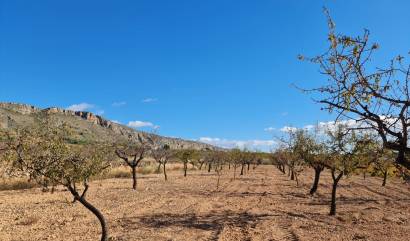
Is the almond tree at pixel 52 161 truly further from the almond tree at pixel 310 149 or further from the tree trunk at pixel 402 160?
the almond tree at pixel 310 149

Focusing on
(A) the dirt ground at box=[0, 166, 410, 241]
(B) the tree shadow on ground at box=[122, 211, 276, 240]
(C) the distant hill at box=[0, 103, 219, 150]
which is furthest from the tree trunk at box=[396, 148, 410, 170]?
(C) the distant hill at box=[0, 103, 219, 150]

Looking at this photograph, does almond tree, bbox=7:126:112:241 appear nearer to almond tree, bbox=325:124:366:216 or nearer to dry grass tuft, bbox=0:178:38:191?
almond tree, bbox=325:124:366:216

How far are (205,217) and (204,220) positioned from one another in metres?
1.03

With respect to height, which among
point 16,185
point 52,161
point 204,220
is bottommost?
point 16,185

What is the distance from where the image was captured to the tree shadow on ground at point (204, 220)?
21891 mm

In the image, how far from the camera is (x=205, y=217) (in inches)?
980

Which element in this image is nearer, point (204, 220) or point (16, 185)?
point (204, 220)

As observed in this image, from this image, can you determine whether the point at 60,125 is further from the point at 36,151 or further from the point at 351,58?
the point at 351,58

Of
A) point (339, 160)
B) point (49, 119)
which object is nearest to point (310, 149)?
point (339, 160)

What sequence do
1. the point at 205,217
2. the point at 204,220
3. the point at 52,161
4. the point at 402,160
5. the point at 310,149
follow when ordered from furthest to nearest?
the point at 310,149, the point at 205,217, the point at 204,220, the point at 52,161, the point at 402,160

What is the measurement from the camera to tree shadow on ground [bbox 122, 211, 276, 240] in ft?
71.8

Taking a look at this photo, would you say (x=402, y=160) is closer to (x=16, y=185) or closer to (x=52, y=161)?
(x=52, y=161)

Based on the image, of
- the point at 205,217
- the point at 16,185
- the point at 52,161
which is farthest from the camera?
the point at 16,185

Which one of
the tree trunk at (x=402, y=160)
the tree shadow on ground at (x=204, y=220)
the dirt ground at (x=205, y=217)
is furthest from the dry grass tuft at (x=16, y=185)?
the tree trunk at (x=402, y=160)
